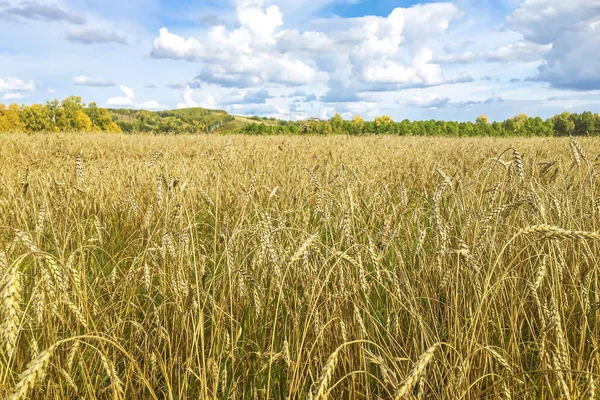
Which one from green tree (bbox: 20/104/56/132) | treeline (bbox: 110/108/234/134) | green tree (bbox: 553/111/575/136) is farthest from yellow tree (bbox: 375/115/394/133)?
green tree (bbox: 20/104/56/132)

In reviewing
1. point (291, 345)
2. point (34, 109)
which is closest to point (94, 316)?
point (291, 345)

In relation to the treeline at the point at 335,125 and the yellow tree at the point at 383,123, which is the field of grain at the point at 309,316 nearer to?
the treeline at the point at 335,125

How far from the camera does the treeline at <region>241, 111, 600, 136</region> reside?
20.9 metres

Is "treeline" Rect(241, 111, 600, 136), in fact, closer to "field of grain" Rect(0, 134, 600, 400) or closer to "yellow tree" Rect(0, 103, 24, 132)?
"field of grain" Rect(0, 134, 600, 400)

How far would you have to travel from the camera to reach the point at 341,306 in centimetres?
149

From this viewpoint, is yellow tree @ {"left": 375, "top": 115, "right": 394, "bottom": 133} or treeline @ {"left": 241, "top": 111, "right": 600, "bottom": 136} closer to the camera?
treeline @ {"left": 241, "top": 111, "right": 600, "bottom": 136}

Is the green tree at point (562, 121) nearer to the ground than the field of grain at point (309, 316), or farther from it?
farther from it

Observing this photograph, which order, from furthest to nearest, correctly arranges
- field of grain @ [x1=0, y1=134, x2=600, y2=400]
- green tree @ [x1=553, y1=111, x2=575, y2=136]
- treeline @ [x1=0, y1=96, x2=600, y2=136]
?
→ green tree @ [x1=553, y1=111, x2=575, y2=136] → treeline @ [x1=0, y1=96, x2=600, y2=136] → field of grain @ [x1=0, y1=134, x2=600, y2=400]

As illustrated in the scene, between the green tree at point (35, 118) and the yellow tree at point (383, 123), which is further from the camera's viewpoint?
the green tree at point (35, 118)

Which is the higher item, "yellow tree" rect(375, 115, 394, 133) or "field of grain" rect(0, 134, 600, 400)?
"yellow tree" rect(375, 115, 394, 133)

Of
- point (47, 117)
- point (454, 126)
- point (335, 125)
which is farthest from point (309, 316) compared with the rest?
point (47, 117)

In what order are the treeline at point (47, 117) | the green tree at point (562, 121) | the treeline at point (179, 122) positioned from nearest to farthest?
1. the treeline at point (179, 122)
2. the green tree at point (562, 121)
3. the treeline at point (47, 117)

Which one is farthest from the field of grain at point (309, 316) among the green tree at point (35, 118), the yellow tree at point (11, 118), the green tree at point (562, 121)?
the yellow tree at point (11, 118)

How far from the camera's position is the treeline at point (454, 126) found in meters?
20.9
